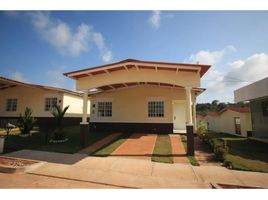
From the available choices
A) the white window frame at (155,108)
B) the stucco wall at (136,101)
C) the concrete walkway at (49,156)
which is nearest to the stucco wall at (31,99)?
the stucco wall at (136,101)

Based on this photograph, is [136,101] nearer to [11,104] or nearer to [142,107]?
[142,107]

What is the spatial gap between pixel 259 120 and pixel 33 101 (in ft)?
65.9

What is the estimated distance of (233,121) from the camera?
1822 cm

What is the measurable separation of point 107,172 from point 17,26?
905 cm

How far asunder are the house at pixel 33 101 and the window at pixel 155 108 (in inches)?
333

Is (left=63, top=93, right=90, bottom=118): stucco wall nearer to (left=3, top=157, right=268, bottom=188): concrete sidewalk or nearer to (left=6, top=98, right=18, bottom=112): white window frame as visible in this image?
(left=6, top=98, right=18, bottom=112): white window frame

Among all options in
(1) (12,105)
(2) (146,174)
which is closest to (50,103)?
(1) (12,105)

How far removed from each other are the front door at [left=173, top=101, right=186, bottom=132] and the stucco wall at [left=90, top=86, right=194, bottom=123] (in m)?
1.00

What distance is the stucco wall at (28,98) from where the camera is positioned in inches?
636

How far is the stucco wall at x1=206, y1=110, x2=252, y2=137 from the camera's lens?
16156mm

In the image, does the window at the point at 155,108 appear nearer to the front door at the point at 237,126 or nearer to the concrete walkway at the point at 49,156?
the concrete walkway at the point at 49,156
